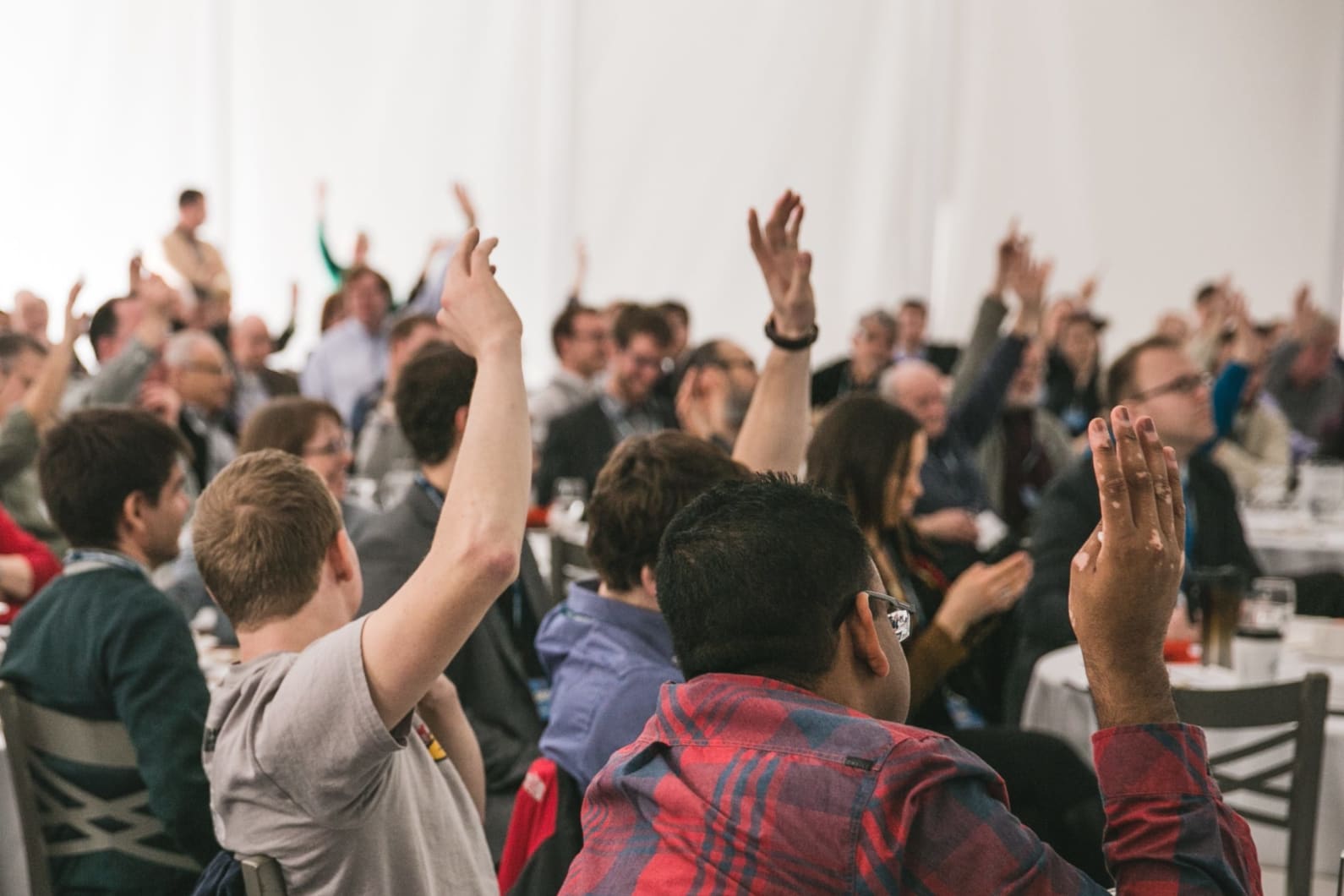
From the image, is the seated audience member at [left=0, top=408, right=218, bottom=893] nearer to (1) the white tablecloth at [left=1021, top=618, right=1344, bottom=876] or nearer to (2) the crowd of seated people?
(2) the crowd of seated people

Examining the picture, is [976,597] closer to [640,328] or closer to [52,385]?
[52,385]

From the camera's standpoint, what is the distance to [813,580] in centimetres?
121

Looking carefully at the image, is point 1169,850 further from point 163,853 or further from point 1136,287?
point 1136,287

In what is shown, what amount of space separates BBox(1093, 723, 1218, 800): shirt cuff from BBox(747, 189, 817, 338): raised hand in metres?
1.40

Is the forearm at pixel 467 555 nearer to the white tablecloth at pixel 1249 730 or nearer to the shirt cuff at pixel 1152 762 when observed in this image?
the shirt cuff at pixel 1152 762

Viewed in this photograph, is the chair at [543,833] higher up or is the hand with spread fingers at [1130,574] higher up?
the hand with spread fingers at [1130,574]

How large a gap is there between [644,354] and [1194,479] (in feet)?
7.28

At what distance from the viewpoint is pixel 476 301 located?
1.49 meters

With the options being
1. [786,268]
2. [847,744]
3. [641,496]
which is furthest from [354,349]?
[847,744]

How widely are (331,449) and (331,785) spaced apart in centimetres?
179

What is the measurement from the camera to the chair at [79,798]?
7.12 feet

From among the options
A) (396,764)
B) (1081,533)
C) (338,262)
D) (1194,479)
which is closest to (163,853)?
(396,764)

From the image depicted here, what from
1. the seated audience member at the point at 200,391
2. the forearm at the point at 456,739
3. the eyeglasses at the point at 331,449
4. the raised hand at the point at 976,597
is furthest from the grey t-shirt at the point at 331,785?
the seated audience member at the point at 200,391

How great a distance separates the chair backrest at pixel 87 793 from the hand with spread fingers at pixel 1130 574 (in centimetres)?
155
